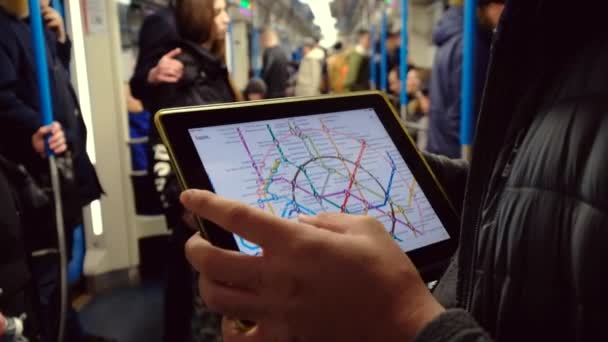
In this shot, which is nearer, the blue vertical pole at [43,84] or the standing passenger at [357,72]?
the blue vertical pole at [43,84]

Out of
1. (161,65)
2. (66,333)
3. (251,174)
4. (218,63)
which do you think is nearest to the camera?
(251,174)

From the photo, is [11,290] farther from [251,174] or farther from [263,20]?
[263,20]

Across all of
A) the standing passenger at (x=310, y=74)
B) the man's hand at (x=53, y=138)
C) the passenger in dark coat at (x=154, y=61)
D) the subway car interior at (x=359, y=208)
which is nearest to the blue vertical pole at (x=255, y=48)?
the standing passenger at (x=310, y=74)

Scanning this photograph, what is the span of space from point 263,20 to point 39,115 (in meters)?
10.5

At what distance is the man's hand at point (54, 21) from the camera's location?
31.0 inches

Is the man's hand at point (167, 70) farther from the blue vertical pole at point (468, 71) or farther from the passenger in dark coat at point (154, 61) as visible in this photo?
the blue vertical pole at point (468, 71)

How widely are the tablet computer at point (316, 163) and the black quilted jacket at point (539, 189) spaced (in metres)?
0.12

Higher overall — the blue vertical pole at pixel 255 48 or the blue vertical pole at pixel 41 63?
the blue vertical pole at pixel 41 63

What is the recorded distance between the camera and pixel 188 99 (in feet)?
5.14

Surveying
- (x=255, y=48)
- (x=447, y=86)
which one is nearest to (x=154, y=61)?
(x=447, y=86)

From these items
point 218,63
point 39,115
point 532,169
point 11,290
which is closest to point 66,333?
point 11,290

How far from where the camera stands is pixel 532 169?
45cm

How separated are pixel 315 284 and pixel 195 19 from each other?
4.65 feet

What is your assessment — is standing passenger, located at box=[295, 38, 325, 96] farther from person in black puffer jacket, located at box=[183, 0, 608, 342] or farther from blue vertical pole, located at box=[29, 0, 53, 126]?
person in black puffer jacket, located at box=[183, 0, 608, 342]
